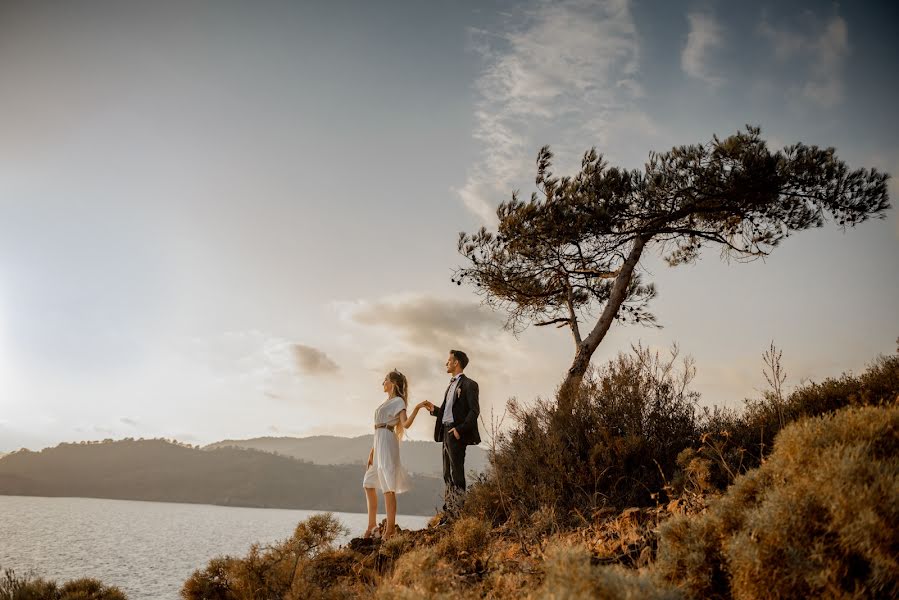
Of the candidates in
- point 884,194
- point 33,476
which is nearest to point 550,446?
point 884,194

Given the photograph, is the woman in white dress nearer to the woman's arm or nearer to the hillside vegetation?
the woman's arm

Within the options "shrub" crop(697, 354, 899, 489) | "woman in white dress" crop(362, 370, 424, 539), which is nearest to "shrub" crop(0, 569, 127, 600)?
"woman in white dress" crop(362, 370, 424, 539)

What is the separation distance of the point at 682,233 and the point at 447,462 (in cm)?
692

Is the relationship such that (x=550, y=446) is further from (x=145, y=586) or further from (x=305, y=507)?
(x=305, y=507)

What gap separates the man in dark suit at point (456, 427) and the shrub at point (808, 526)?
4.31 metres

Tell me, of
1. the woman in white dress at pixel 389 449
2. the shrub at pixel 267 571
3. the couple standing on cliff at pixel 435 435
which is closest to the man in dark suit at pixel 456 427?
the couple standing on cliff at pixel 435 435

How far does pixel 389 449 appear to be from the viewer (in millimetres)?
6672

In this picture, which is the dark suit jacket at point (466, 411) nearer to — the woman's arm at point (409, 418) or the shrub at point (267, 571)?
the woman's arm at point (409, 418)

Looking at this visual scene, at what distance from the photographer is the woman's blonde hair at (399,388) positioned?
6.91 metres

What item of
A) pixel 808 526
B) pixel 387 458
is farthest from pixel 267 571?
pixel 808 526

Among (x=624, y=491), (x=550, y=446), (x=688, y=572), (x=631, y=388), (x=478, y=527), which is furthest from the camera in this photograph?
(x=631, y=388)

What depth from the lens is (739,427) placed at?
5992mm

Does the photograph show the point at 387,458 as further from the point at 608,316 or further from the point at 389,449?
the point at 608,316

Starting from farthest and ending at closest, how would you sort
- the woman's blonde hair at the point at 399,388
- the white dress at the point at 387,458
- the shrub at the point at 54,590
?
the woman's blonde hair at the point at 399,388
the white dress at the point at 387,458
the shrub at the point at 54,590
